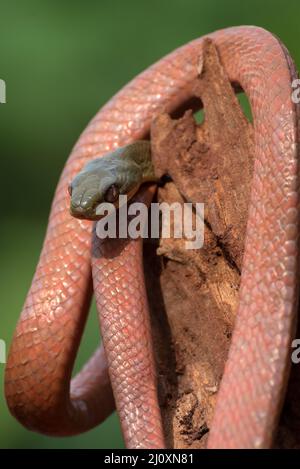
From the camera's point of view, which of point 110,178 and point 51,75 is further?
point 51,75

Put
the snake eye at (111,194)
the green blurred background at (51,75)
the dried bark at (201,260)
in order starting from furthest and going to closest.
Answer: the green blurred background at (51,75), the snake eye at (111,194), the dried bark at (201,260)

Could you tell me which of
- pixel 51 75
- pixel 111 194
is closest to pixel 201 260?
pixel 111 194

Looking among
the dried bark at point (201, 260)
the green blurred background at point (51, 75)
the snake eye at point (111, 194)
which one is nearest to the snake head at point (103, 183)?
the snake eye at point (111, 194)

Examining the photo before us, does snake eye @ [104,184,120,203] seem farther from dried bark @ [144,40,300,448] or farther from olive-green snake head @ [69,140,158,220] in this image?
dried bark @ [144,40,300,448]

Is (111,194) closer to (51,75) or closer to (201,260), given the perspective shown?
(201,260)

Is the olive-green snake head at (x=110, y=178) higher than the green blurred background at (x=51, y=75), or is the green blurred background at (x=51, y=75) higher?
the green blurred background at (x=51, y=75)

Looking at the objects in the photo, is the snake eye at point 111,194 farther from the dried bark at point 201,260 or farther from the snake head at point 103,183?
the dried bark at point 201,260
